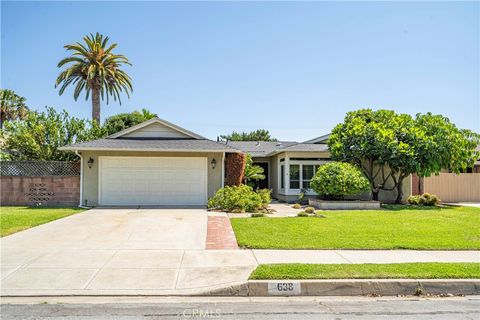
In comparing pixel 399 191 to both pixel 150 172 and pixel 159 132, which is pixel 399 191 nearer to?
pixel 150 172

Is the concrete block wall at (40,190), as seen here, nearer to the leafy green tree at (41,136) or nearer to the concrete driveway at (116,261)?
the leafy green tree at (41,136)

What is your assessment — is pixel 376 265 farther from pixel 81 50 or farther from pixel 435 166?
pixel 81 50

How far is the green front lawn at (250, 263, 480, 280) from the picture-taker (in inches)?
227

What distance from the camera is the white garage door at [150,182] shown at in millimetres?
16594

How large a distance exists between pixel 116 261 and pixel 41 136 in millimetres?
14950

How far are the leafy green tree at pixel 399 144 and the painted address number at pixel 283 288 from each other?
13081mm

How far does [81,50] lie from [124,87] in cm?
415

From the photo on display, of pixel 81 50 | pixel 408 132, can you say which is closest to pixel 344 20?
pixel 408 132

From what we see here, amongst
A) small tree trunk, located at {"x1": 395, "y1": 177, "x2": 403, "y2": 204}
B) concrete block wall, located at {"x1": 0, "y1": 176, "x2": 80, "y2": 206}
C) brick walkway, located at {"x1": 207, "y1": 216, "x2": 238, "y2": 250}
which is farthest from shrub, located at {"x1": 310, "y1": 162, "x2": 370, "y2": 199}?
concrete block wall, located at {"x1": 0, "y1": 176, "x2": 80, "y2": 206}

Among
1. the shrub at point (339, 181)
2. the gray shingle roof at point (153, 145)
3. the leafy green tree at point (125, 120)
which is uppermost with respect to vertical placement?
the leafy green tree at point (125, 120)

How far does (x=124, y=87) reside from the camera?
93.3 feet

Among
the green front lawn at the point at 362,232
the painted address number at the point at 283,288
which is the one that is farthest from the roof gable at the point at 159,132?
the painted address number at the point at 283,288

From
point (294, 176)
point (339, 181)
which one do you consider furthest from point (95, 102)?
point (339, 181)

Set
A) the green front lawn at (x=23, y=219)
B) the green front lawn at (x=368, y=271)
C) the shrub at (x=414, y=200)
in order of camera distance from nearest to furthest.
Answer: the green front lawn at (x=368, y=271) < the green front lawn at (x=23, y=219) < the shrub at (x=414, y=200)
